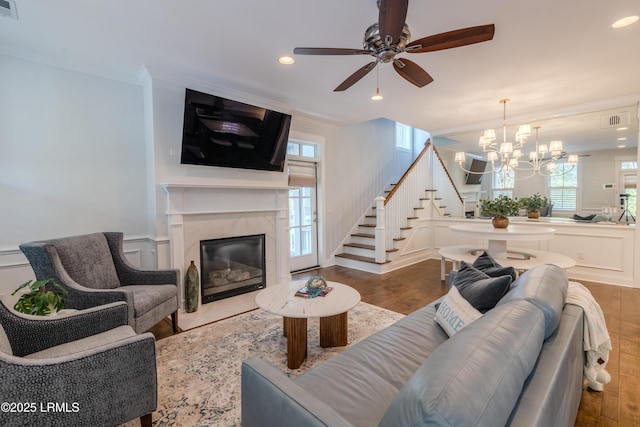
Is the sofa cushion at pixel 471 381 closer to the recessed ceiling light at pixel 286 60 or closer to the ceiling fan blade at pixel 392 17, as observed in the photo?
the ceiling fan blade at pixel 392 17

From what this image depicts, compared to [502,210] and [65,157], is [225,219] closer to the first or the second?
[65,157]

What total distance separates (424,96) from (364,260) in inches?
109

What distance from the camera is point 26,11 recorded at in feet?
7.07

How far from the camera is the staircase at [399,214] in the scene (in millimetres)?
4992

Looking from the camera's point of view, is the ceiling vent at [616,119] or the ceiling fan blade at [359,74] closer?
the ceiling fan blade at [359,74]

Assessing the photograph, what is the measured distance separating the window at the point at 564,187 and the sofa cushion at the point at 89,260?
896cm

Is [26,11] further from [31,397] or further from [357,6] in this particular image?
[31,397]

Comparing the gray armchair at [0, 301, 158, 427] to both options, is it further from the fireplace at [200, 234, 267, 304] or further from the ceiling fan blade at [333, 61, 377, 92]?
the ceiling fan blade at [333, 61, 377, 92]

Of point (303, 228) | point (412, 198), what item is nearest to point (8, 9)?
point (303, 228)

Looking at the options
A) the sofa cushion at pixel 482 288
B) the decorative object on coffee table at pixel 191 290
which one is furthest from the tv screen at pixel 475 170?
the decorative object on coffee table at pixel 191 290

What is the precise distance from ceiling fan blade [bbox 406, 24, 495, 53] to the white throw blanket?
1.67 m

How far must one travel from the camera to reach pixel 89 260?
2.50 meters

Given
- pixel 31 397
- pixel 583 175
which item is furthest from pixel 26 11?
pixel 583 175

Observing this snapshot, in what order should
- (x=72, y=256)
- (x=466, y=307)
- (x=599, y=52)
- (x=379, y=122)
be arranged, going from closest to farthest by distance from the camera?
(x=466, y=307) < (x=72, y=256) < (x=599, y=52) < (x=379, y=122)
